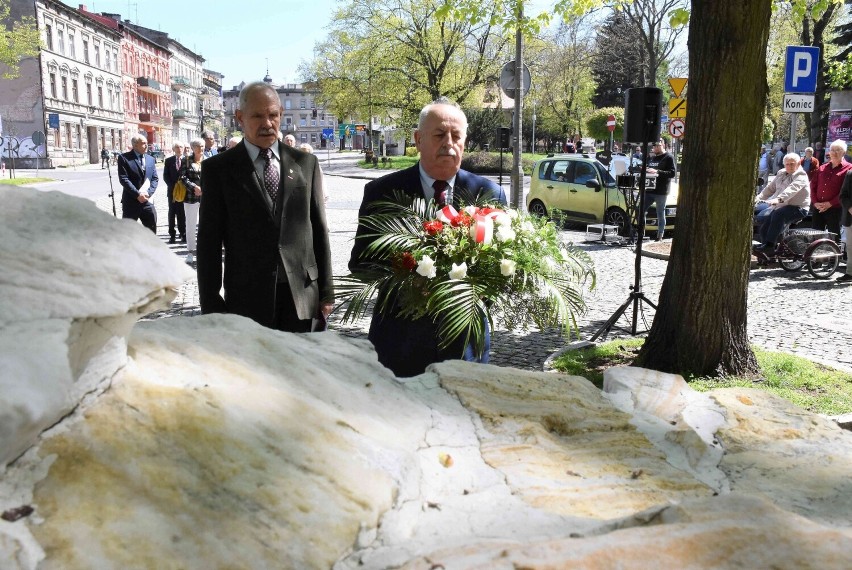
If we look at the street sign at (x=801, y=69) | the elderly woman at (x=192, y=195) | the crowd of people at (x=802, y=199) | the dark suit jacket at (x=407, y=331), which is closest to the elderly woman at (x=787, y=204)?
the crowd of people at (x=802, y=199)

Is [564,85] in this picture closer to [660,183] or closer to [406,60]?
[406,60]

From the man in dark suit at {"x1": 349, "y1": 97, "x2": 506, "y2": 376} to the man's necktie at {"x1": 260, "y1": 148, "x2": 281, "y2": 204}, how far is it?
0.55m

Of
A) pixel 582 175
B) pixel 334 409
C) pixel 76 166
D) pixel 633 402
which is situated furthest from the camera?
pixel 76 166

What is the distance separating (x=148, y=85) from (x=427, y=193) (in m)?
87.3

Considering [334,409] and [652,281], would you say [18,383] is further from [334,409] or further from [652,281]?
[652,281]

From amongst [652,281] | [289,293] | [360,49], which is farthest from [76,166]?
[289,293]

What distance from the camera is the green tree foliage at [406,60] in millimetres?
40156

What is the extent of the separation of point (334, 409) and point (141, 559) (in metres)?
0.62

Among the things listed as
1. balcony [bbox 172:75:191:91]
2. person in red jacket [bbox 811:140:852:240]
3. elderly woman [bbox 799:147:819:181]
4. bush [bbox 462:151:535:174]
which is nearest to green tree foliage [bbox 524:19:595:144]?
bush [bbox 462:151:535:174]

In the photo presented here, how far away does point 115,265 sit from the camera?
4.78ft

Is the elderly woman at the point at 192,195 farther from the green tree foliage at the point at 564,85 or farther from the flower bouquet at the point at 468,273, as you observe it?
the green tree foliage at the point at 564,85

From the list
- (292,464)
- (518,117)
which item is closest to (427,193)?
(292,464)

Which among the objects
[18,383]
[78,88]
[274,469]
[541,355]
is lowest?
[541,355]

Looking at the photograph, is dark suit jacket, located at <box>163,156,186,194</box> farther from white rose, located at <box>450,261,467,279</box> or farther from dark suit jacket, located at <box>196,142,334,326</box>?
white rose, located at <box>450,261,467,279</box>
